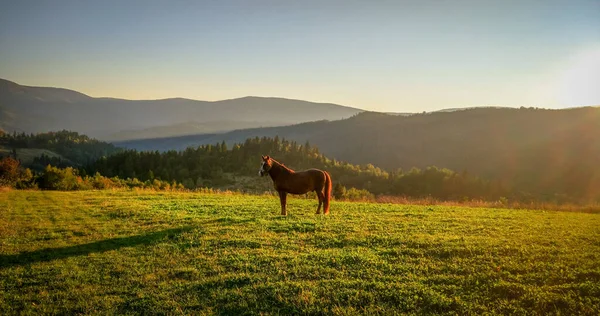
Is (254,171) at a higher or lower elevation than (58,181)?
lower

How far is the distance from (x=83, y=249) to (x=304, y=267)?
8167mm

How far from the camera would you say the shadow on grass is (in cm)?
1139

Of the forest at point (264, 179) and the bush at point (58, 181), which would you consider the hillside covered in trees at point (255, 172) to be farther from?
the bush at point (58, 181)

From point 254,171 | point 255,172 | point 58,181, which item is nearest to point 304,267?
point 58,181

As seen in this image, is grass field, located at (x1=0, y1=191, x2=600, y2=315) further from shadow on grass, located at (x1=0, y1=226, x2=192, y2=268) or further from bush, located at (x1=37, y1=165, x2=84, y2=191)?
bush, located at (x1=37, y1=165, x2=84, y2=191)

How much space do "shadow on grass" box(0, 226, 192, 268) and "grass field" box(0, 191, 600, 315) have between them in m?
0.06

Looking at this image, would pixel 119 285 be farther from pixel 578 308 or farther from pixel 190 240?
pixel 578 308

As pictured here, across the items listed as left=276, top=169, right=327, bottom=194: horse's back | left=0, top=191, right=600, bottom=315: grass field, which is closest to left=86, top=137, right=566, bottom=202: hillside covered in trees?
left=276, top=169, right=327, bottom=194: horse's back

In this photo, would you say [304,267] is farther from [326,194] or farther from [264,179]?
[264,179]

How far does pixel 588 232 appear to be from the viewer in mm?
13102

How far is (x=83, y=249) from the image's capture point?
12430mm

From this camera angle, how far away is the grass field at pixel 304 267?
7359mm

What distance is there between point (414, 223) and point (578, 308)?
28.3 ft

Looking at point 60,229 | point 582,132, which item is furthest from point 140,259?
point 582,132
